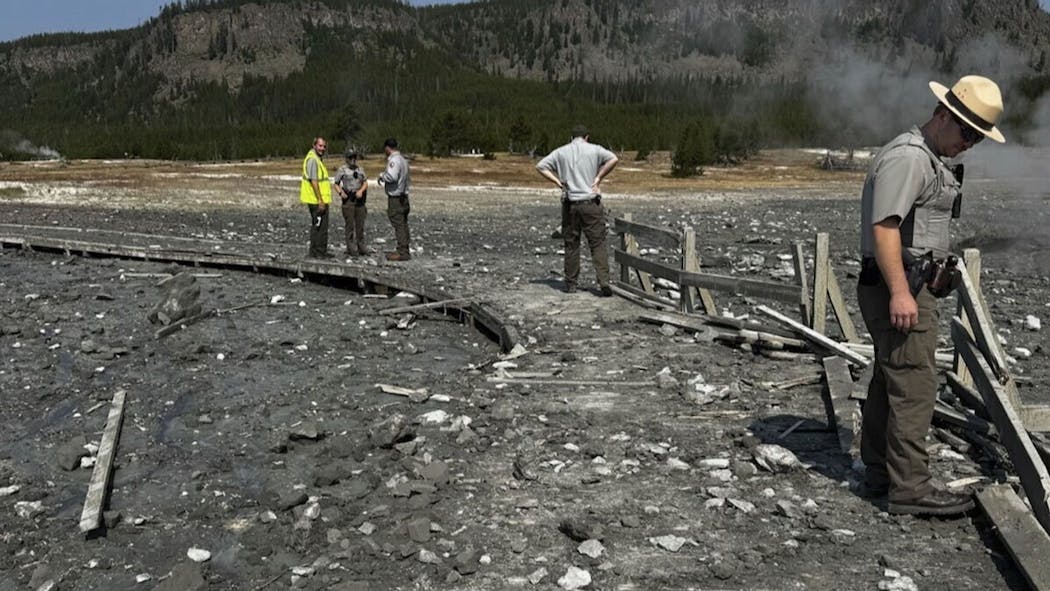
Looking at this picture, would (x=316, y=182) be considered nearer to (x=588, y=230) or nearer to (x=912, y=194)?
(x=588, y=230)

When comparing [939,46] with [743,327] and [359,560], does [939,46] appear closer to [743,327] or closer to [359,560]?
[743,327]

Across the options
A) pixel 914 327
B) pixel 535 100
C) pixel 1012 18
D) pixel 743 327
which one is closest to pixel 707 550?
pixel 914 327

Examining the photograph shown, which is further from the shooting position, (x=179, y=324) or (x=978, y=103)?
(x=179, y=324)

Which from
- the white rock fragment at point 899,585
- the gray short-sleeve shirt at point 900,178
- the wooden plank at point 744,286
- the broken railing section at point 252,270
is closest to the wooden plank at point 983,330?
the gray short-sleeve shirt at point 900,178

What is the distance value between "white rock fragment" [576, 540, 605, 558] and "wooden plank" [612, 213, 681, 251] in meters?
6.67

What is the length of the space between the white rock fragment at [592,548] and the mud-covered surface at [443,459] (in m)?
0.01

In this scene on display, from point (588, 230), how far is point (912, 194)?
22.4 ft

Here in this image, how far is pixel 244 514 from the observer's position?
5453 millimetres

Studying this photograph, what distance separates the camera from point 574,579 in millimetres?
4289

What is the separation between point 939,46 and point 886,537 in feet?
107

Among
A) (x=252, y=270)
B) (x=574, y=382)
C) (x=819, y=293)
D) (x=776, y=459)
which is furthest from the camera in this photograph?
(x=252, y=270)

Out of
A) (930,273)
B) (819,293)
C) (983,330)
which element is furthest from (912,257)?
(819,293)

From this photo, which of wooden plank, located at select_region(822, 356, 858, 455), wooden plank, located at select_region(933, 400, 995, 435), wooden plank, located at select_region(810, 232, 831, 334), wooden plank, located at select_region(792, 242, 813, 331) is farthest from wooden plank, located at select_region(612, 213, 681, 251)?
wooden plank, located at select_region(933, 400, 995, 435)

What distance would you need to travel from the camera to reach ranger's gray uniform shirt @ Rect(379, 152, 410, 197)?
1478 cm
